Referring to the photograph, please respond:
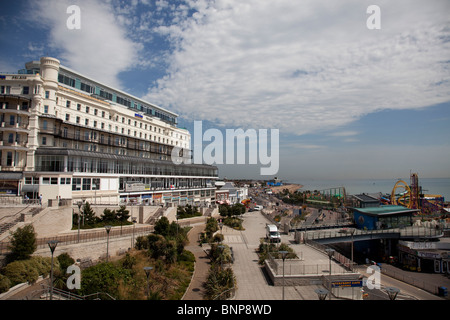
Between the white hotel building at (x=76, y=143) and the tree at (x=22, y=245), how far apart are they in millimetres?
13889

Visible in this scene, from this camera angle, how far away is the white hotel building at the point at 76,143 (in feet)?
93.2

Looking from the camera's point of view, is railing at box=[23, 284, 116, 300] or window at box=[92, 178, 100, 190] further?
window at box=[92, 178, 100, 190]

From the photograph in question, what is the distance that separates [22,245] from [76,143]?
2445cm

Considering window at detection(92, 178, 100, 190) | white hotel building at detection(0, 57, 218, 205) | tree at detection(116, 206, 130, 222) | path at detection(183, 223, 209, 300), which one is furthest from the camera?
window at detection(92, 178, 100, 190)

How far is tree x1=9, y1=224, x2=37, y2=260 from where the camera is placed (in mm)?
14953

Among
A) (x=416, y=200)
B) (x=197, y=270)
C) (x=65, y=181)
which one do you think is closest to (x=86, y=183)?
(x=65, y=181)

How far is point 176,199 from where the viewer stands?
47.3 meters

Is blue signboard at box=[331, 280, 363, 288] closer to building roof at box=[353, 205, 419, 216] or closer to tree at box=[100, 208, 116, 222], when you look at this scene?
tree at box=[100, 208, 116, 222]

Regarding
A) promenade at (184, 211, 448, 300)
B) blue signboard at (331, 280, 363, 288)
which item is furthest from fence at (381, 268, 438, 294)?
blue signboard at (331, 280, 363, 288)

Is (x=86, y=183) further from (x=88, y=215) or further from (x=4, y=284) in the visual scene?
(x=4, y=284)

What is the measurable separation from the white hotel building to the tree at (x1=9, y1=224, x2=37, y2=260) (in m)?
13.9

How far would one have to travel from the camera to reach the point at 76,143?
36.5 m

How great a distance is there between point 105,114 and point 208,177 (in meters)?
26.3
